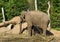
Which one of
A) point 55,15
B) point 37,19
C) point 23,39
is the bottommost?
point 55,15

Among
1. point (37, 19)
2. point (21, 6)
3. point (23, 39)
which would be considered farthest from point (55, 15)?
point (23, 39)

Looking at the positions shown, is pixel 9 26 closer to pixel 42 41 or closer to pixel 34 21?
pixel 34 21

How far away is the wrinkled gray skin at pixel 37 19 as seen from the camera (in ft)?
36.9

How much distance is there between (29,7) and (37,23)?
6.13 metres

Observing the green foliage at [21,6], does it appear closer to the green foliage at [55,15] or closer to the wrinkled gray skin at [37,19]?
the green foliage at [55,15]

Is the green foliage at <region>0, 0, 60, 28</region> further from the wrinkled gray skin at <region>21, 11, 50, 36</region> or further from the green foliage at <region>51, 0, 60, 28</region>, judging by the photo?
the wrinkled gray skin at <region>21, 11, 50, 36</region>

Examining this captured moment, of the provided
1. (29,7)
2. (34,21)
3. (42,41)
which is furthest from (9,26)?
(29,7)

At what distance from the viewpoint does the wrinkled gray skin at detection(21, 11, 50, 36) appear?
36.9 ft

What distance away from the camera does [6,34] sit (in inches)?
462

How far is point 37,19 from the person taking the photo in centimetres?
1134

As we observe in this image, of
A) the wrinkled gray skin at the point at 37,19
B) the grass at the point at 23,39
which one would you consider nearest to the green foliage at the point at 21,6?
the wrinkled gray skin at the point at 37,19

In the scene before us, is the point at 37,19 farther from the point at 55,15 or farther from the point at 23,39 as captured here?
the point at 55,15

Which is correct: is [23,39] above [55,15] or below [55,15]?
above

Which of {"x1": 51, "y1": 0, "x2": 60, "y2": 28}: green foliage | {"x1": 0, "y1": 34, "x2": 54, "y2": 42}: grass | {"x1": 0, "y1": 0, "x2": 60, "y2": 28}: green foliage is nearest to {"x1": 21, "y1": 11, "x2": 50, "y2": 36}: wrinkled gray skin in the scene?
{"x1": 0, "y1": 34, "x2": 54, "y2": 42}: grass
